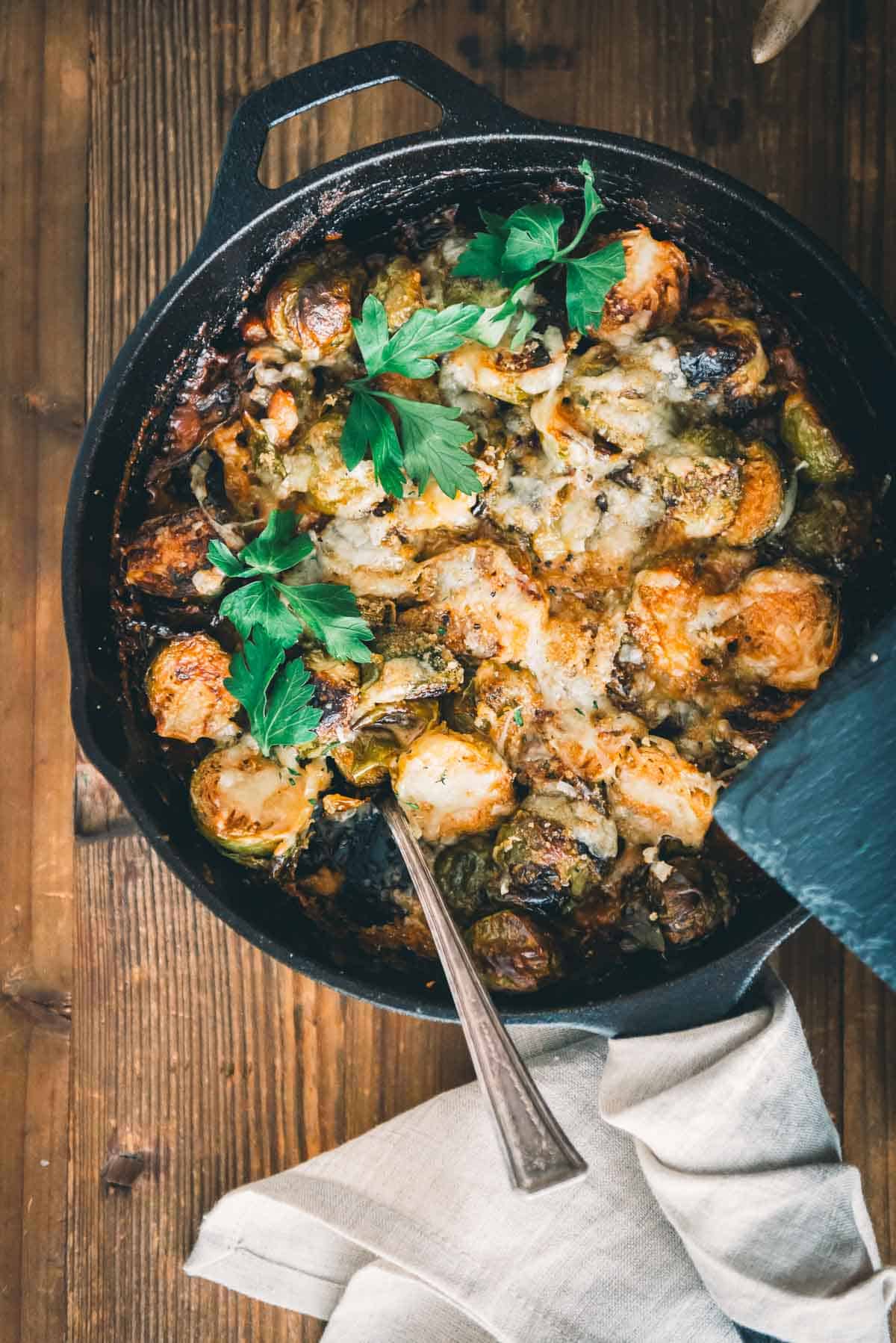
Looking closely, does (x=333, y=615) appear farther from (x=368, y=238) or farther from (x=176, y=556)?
(x=368, y=238)

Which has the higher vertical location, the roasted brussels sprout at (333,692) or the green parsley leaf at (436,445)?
the green parsley leaf at (436,445)

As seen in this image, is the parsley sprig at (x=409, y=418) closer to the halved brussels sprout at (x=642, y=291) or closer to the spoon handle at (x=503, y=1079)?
the halved brussels sprout at (x=642, y=291)

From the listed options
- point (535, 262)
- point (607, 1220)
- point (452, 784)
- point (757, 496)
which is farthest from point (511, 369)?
point (607, 1220)

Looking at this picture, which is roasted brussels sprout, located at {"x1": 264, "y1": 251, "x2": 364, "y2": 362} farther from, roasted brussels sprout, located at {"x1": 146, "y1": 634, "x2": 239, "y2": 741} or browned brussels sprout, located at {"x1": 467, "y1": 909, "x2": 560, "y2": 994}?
browned brussels sprout, located at {"x1": 467, "y1": 909, "x2": 560, "y2": 994}

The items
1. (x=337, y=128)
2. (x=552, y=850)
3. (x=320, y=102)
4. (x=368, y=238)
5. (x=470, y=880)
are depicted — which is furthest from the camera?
(x=337, y=128)

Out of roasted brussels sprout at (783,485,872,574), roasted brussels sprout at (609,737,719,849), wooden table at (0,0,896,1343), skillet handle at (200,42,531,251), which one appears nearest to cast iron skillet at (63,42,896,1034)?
skillet handle at (200,42,531,251)

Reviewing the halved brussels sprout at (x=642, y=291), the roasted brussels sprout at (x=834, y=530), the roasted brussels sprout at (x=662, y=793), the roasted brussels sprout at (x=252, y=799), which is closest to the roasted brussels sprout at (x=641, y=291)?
the halved brussels sprout at (x=642, y=291)
